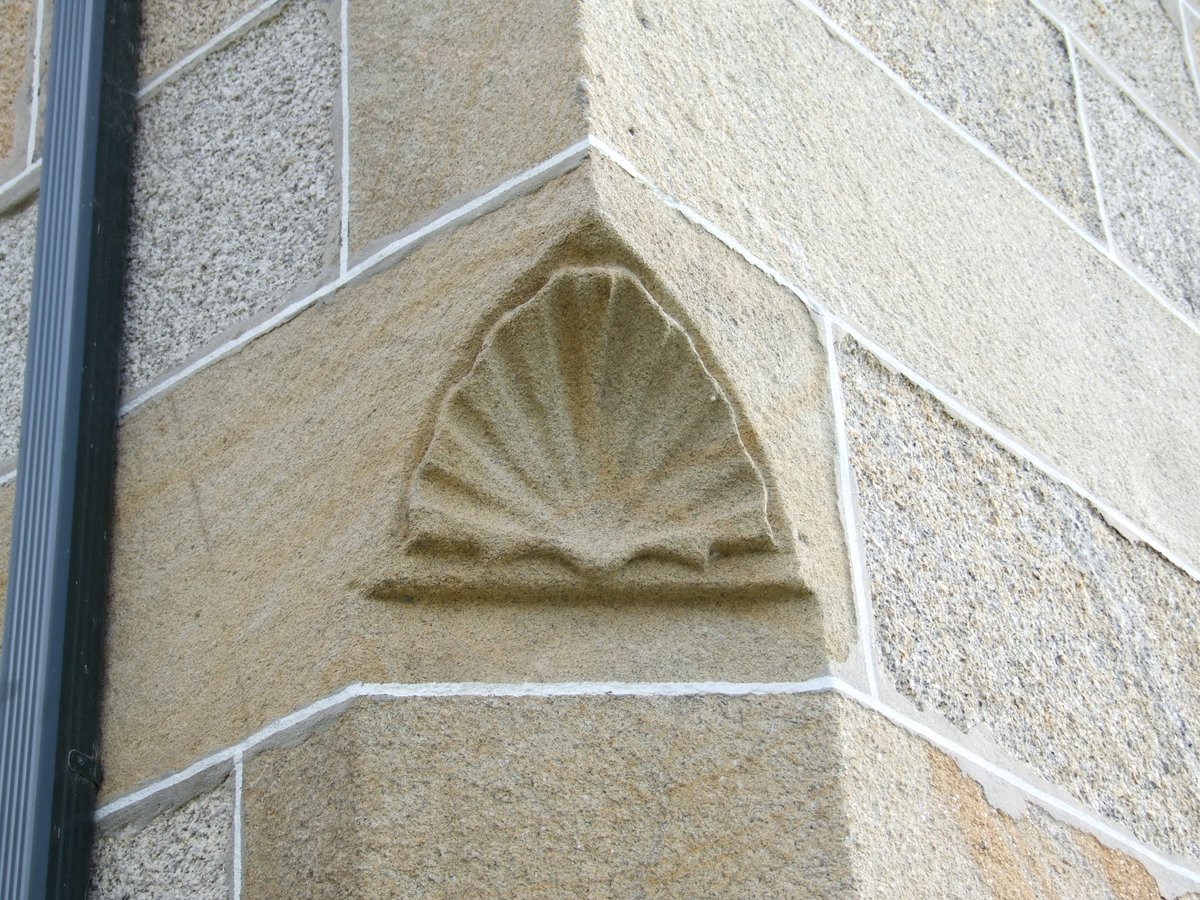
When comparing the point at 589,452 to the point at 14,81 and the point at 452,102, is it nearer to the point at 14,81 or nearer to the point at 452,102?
the point at 452,102

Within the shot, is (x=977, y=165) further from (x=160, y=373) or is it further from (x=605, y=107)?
(x=160, y=373)

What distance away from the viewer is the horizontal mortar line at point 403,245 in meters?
1.40

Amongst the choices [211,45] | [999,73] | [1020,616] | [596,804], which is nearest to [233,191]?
[211,45]

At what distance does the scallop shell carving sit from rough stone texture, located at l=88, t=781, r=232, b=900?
26 cm

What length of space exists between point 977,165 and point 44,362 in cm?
109

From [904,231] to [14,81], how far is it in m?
1.08

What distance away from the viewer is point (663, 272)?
4.58 feet

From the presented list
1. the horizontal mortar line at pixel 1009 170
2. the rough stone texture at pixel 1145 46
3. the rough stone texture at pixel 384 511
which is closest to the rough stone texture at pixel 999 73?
the horizontal mortar line at pixel 1009 170

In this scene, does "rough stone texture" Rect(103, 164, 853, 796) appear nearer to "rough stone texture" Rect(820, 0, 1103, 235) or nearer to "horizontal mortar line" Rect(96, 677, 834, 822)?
"horizontal mortar line" Rect(96, 677, 834, 822)

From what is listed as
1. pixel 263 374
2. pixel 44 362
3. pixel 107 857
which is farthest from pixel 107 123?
pixel 107 857

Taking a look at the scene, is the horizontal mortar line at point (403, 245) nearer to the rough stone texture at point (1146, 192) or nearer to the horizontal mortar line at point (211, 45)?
the horizontal mortar line at point (211, 45)

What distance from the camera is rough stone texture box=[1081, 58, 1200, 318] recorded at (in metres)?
2.23

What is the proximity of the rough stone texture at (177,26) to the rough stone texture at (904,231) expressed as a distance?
19.4 inches

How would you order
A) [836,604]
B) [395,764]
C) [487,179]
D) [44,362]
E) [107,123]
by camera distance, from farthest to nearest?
1. [107,123]
2. [44,362]
3. [487,179]
4. [836,604]
5. [395,764]
